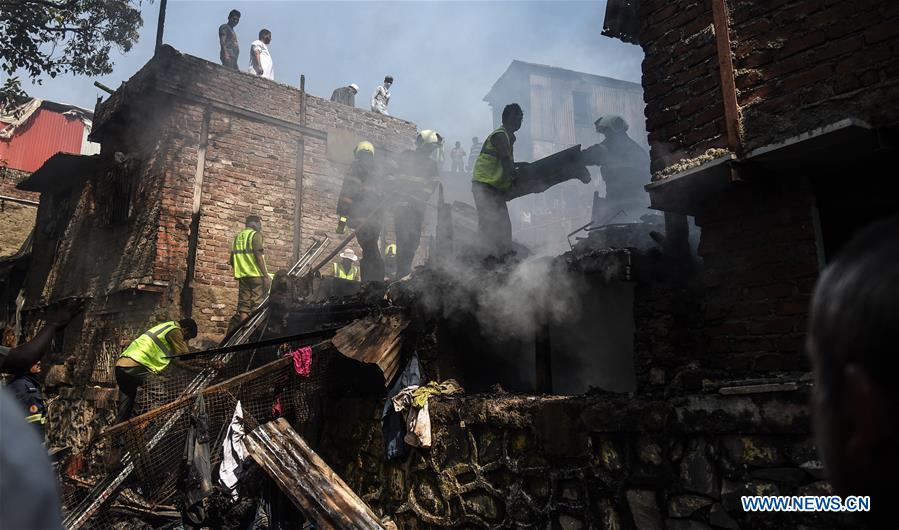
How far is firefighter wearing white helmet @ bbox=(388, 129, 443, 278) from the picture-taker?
30.0ft

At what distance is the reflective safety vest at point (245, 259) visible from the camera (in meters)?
10.2

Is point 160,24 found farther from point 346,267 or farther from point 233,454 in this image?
point 233,454

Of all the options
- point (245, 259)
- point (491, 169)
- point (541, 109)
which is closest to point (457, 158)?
point (541, 109)

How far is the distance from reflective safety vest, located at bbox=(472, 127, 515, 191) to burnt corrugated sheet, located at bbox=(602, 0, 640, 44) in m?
1.87

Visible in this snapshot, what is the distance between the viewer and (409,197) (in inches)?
360

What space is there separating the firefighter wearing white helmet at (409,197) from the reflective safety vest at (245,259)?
2.98 meters

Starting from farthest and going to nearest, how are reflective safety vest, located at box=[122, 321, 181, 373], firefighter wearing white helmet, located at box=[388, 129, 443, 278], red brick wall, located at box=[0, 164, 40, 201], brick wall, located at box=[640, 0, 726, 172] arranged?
red brick wall, located at box=[0, 164, 40, 201], firefighter wearing white helmet, located at box=[388, 129, 443, 278], reflective safety vest, located at box=[122, 321, 181, 373], brick wall, located at box=[640, 0, 726, 172]

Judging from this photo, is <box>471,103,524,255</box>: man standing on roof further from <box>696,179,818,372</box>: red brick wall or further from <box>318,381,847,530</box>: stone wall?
<box>696,179,818,372</box>: red brick wall

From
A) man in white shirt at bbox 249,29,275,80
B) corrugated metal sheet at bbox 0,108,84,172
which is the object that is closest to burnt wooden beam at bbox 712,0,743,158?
man in white shirt at bbox 249,29,275,80

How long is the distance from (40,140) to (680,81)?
3312 cm

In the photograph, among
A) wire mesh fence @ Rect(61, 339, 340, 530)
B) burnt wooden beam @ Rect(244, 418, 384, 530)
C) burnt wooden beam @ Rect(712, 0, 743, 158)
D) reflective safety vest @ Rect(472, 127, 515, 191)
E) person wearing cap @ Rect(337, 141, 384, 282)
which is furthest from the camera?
person wearing cap @ Rect(337, 141, 384, 282)

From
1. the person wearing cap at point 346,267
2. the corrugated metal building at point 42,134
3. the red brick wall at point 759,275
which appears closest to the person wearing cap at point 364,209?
the person wearing cap at point 346,267

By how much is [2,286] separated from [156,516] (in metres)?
15.5

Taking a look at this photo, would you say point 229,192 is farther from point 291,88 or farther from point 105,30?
point 105,30
